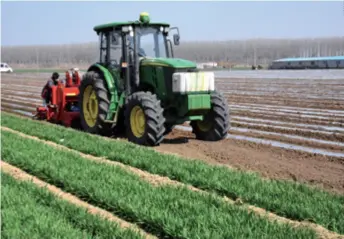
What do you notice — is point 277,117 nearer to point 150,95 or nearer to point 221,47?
point 150,95

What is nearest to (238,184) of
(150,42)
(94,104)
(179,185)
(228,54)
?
(179,185)

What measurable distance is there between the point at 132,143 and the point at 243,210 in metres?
4.68

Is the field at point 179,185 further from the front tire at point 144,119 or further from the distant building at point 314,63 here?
the distant building at point 314,63

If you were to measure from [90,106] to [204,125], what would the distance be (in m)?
2.70

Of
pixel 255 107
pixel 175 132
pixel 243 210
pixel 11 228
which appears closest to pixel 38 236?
pixel 11 228

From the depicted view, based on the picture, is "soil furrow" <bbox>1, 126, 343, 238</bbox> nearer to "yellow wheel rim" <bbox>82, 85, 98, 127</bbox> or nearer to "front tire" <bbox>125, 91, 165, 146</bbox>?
"front tire" <bbox>125, 91, 165, 146</bbox>

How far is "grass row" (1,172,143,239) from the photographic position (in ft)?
14.8

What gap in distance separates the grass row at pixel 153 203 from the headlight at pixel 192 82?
239 centimetres

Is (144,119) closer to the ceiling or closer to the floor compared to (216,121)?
closer to the ceiling

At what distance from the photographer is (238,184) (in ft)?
20.4

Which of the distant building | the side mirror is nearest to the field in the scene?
the side mirror

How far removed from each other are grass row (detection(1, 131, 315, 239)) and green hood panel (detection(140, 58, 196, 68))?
269 cm

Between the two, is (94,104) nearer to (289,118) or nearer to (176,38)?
(176,38)

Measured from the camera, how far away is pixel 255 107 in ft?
54.4
